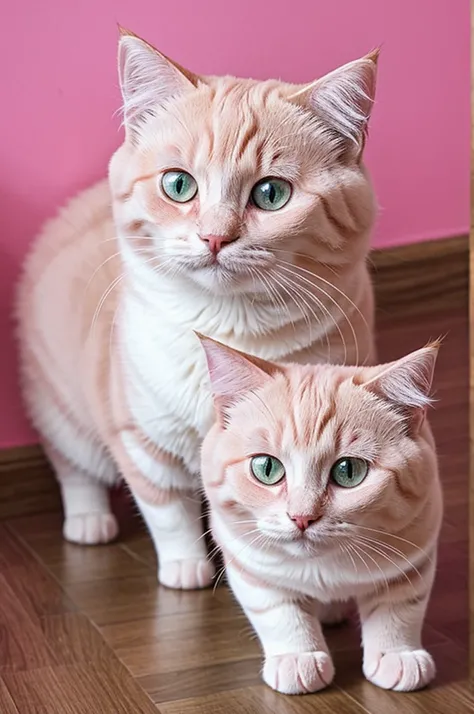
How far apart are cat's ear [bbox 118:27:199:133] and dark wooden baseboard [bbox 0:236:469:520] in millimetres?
718

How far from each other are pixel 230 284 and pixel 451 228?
0.94 metres

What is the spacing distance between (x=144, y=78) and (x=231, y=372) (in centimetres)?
44

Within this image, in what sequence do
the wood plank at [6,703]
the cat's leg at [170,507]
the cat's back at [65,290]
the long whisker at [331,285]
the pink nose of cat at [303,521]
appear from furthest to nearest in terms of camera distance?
the cat's back at [65,290], the cat's leg at [170,507], the long whisker at [331,285], the wood plank at [6,703], the pink nose of cat at [303,521]

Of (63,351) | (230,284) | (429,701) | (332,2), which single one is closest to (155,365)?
(230,284)

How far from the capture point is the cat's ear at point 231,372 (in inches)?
55.1

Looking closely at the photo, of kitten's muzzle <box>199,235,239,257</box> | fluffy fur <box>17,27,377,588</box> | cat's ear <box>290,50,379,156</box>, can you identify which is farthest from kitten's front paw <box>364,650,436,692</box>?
cat's ear <box>290,50,379,156</box>

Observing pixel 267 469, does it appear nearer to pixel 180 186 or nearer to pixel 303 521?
pixel 303 521

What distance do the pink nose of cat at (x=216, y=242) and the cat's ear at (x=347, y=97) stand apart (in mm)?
231

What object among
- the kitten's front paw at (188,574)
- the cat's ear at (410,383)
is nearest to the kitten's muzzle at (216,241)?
the cat's ear at (410,383)

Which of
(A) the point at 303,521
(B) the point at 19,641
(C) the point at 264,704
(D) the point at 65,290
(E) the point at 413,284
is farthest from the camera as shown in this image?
(E) the point at 413,284

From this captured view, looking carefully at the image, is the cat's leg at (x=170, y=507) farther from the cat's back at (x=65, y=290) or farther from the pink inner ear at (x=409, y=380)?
the pink inner ear at (x=409, y=380)

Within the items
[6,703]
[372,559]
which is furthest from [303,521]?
[6,703]

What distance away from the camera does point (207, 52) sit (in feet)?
6.81

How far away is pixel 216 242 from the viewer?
1455mm
